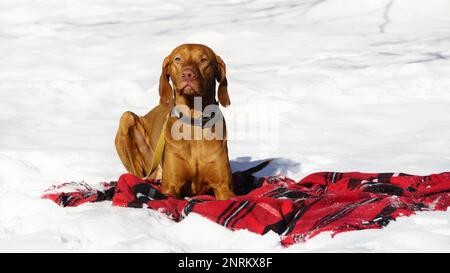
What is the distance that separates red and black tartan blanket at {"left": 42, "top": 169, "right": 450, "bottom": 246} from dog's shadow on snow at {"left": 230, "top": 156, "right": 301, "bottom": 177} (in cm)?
56

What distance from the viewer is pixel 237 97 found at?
8.89 m

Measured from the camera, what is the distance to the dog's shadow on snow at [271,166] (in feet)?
19.9

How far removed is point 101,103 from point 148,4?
20.8 feet

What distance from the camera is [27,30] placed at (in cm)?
1277

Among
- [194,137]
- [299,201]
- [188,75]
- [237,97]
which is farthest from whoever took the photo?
[237,97]

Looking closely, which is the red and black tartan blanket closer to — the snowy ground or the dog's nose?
the snowy ground

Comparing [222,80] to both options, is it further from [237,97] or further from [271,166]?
[237,97]

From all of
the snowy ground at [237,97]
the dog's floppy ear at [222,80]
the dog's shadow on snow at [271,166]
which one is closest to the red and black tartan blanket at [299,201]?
the snowy ground at [237,97]

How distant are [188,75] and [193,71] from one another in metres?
0.04

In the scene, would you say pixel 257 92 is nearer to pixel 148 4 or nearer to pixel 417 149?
pixel 417 149

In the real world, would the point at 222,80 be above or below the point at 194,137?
above

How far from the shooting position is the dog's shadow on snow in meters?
6.06

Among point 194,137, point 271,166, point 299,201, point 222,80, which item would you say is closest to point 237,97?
point 271,166
